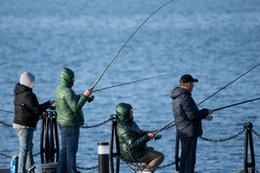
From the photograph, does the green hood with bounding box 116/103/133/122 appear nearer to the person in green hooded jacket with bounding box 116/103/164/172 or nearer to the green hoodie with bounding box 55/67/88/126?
the person in green hooded jacket with bounding box 116/103/164/172

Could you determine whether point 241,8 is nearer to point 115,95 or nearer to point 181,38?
point 181,38

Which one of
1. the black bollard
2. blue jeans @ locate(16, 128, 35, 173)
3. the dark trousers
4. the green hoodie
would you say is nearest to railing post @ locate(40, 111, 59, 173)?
blue jeans @ locate(16, 128, 35, 173)

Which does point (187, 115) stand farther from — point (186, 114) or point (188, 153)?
point (188, 153)

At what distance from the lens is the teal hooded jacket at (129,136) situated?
1748cm

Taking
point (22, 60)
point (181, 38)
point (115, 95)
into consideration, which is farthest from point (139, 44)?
point (115, 95)

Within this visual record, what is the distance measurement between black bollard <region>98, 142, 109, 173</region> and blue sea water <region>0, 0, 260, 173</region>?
3.10ft

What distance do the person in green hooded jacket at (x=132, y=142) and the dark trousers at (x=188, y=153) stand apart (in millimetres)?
306

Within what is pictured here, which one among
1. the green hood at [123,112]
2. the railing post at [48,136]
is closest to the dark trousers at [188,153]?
the green hood at [123,112]

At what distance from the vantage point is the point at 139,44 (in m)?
78.1

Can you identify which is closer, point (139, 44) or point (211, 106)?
point (211, 106)

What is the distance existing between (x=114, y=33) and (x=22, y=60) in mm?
24053

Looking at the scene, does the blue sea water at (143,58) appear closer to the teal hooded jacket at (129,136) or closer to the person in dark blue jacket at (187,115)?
the teal hooded jacket at (129,136)

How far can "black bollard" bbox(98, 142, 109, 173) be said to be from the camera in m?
17.0

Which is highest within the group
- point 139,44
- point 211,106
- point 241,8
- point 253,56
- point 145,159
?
point 241,8
